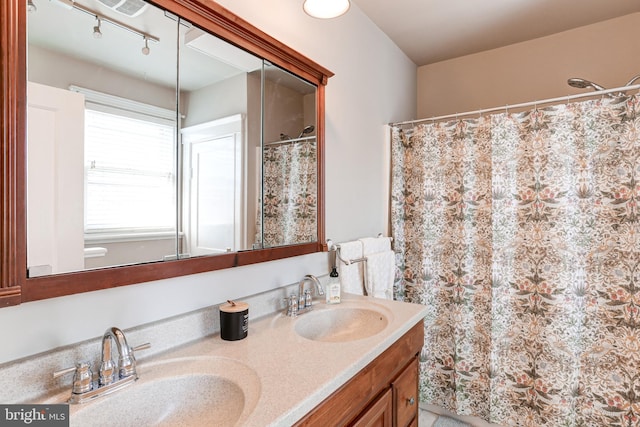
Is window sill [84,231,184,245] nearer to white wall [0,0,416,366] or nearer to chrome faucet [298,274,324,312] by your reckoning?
white wall [0,0,416,366]

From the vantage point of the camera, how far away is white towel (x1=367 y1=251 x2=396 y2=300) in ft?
6.38

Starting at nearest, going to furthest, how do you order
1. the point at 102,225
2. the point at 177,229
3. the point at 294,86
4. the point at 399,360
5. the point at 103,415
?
the point at 103,415, the point at 102,225, the point at 177,229, the point at 399,360, the point at 294,86

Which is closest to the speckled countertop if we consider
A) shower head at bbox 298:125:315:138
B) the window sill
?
the window sill

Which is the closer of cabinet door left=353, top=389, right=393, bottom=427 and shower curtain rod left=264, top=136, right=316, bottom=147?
cabinet door left=353, top=389, right=393, bottom=427

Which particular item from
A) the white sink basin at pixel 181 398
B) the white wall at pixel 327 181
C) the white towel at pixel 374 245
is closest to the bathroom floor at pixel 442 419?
the white towel at pixel 374 245

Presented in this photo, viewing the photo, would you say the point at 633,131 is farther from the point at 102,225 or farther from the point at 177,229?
the point at 102,225

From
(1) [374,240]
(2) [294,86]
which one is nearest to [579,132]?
(1) [374,240]

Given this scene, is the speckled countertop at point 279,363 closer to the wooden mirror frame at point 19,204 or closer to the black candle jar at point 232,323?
the black candle jar at point 232,323

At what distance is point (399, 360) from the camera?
1309 mm

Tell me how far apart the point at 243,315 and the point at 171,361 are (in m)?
0.25

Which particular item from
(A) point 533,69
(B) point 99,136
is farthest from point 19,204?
(A) point 533,69

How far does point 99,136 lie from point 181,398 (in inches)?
28.6

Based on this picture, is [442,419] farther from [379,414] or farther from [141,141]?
[141,141]

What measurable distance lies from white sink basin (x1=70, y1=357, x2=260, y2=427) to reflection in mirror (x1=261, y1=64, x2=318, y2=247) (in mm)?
606
